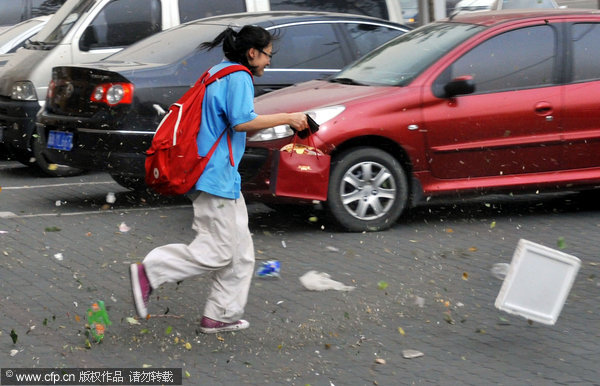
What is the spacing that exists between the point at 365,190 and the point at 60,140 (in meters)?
2.85

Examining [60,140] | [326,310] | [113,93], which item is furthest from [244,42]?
[60,140]

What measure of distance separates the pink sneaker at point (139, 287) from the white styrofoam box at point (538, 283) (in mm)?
1790

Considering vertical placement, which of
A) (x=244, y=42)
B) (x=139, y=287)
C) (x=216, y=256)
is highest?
(x=244, y=42)

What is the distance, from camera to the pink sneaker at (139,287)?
5.48 meters

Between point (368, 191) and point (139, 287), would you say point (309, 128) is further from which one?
point (368, 191)

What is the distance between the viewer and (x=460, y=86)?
820cm

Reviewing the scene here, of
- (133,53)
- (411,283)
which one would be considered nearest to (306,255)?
(411,283)

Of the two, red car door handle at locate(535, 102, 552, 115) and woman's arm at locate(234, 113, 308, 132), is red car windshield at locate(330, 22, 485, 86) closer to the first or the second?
red car door handle at locate(535, 102, 552, 115)

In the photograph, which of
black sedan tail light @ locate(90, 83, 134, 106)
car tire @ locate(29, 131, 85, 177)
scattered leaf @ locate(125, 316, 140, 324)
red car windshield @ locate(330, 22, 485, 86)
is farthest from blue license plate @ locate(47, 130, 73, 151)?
scattered leaf @ locate(125, 316, 140, 324)

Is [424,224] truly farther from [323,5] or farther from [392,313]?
[323,5]

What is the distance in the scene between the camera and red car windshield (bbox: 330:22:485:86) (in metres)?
8.55

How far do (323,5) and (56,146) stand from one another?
15.5 ft

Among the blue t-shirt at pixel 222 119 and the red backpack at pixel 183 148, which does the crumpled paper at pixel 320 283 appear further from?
the red backpack at pixel 183 148

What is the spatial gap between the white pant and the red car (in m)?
2.48
